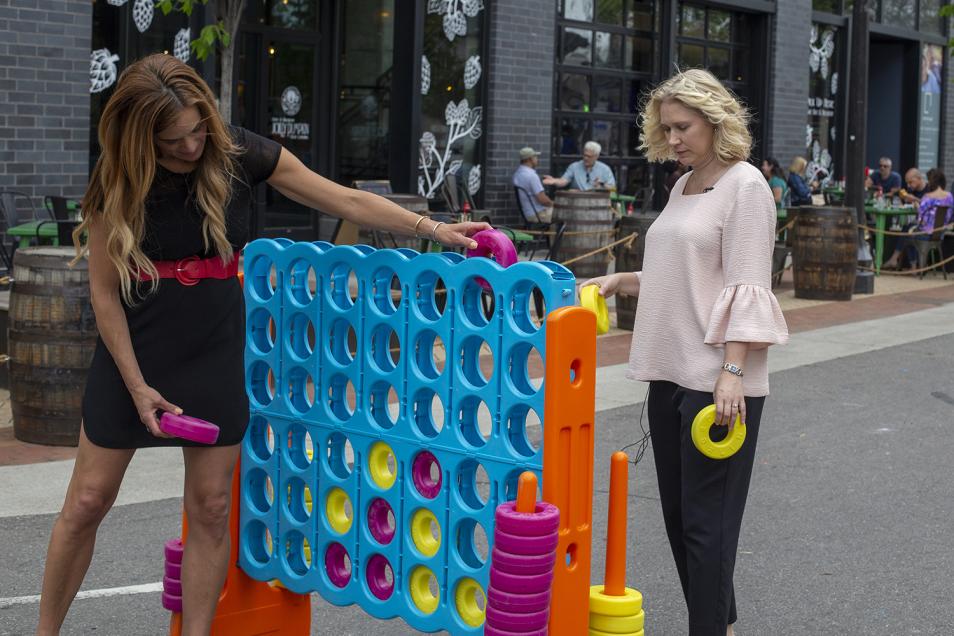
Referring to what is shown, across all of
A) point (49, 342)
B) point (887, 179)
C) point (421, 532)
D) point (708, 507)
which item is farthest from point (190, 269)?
point (887, 179)

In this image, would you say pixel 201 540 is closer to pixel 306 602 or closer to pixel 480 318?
pixel 306 602

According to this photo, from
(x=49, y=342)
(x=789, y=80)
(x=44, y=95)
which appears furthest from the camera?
(x=789, y=80)

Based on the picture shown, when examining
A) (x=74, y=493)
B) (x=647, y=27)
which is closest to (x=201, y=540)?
(x=74, y=493)

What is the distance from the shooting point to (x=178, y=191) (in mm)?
3676

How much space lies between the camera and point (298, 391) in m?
4.23

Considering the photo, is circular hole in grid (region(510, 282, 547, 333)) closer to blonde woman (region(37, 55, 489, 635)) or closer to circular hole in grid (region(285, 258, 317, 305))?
blonde woman (region(37, 55, 489, 635))

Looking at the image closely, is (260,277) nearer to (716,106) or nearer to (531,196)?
(716,106)

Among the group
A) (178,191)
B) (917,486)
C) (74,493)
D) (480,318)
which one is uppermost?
(178,191)

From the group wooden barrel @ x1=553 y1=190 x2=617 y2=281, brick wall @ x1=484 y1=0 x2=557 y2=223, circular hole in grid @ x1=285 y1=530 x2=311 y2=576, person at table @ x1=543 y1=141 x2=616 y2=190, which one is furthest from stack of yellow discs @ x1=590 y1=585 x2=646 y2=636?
person at table @ x1=543 y1=141 x2=616 y2=190

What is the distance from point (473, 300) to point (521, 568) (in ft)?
2.59

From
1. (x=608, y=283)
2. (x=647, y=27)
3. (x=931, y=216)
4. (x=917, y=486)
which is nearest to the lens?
(x=608, y=283)

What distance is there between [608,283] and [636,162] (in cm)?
1701

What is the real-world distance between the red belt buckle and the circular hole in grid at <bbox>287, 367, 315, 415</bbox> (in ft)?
1.98

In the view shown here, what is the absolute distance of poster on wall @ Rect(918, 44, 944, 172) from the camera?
28469 mm
